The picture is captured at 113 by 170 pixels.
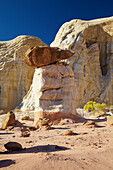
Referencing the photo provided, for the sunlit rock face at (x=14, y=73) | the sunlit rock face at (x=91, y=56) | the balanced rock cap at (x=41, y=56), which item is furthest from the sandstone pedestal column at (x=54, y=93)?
the sunlit rock face at (x=91, y=56)

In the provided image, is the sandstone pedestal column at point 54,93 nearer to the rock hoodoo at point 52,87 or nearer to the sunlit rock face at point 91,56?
the rock hoodoo at point 52,87

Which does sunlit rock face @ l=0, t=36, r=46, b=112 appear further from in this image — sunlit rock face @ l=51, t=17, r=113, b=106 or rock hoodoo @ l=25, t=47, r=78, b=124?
rock hoodoo @ l=25, t=47, r=78, b=124

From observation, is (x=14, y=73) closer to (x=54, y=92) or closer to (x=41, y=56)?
(x=41, y=56)

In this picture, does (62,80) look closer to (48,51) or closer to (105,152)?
(48,51)

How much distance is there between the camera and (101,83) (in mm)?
32562

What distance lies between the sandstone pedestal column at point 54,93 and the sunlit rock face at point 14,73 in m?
16.8

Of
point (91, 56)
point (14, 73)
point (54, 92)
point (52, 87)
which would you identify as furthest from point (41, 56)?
point (91, 56)

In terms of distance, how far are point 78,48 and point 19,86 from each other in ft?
42.6

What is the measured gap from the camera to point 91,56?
3334 centimetres

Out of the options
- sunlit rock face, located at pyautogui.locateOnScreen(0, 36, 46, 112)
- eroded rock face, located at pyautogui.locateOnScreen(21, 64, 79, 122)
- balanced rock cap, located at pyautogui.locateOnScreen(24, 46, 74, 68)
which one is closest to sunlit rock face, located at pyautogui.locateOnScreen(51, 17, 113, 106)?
sunlit rock face, located at pyautogui.locateOnScreen(0, 36, 46, 112)

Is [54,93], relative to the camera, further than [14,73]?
No

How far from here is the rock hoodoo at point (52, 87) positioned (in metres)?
11.1

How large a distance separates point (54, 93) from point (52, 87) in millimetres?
439

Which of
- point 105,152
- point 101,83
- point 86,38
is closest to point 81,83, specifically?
point 101,83
